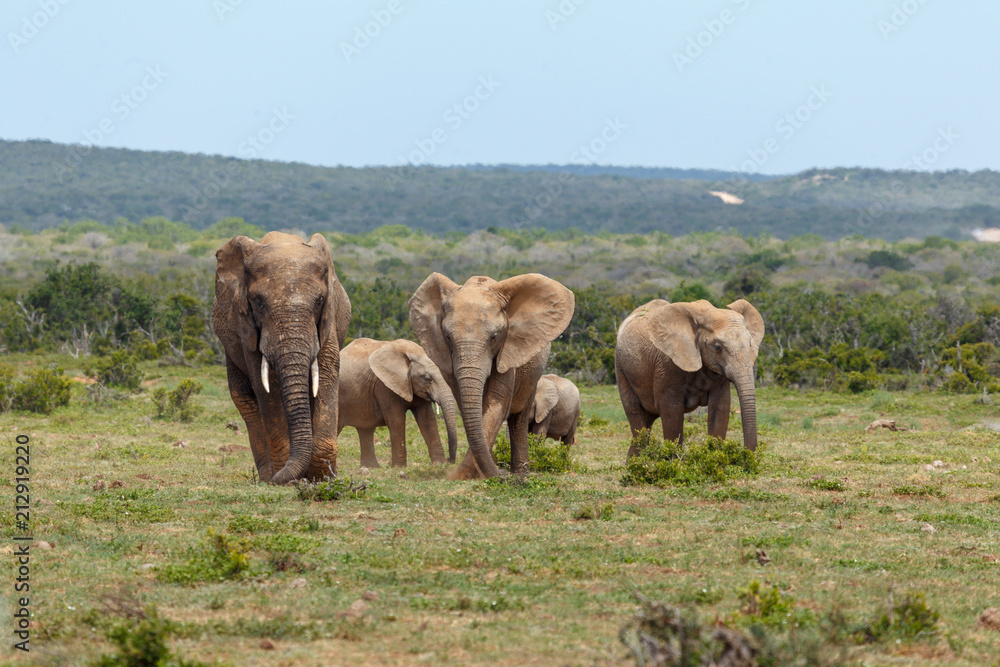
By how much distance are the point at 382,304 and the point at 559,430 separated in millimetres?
24032

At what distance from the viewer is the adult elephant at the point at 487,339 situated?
36.7 feet

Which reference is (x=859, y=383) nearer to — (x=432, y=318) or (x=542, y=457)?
(x=542, y=457)

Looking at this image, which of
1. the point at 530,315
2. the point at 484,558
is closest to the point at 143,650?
the point at 484,558

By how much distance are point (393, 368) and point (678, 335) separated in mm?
3603

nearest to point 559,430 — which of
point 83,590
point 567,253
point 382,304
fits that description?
point 83,590

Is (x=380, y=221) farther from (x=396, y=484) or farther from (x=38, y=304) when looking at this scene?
(x=396, y=484)

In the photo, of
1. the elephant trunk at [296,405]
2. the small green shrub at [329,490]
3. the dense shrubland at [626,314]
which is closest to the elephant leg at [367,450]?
the elephant trunk at [296,405]

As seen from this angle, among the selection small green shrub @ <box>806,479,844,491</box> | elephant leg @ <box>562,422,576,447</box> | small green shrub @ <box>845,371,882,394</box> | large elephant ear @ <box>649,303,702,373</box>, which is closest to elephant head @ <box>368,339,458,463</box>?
large elephant ear @ <box>649,303,702,373</box>

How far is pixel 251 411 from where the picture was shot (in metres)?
11.2

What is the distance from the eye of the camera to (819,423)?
20594mm

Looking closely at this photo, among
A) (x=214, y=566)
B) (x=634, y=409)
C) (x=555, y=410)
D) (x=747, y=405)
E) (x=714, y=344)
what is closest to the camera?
(x=214, y=566)

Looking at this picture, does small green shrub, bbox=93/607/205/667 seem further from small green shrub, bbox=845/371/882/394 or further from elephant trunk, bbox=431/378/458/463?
small green shrub, bbox=845/371/882/394

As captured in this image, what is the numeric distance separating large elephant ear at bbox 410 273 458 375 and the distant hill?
13124cm

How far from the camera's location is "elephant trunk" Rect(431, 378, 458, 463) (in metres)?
12.8
